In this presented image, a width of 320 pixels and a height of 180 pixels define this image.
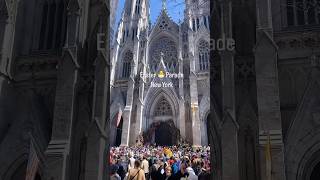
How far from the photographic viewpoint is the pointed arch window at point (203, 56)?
54822 millimetres

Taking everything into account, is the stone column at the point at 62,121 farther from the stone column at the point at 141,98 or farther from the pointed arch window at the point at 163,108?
the pointed arch window at the point at 163,108

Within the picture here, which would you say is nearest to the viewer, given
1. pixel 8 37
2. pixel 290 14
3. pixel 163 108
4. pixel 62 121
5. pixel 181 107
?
pixel 62 121

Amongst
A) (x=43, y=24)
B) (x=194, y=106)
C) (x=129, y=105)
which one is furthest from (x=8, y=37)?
(x=129, y=105)

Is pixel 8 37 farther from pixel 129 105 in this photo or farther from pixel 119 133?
pixel 119 133

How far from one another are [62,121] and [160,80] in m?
39.2

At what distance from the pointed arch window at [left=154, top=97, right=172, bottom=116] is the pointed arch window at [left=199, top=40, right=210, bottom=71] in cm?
701

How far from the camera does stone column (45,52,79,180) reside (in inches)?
535

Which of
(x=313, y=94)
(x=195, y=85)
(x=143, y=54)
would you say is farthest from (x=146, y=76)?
(x=313, y=94)

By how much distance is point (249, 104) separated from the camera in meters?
13.6

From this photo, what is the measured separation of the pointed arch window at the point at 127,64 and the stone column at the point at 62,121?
4231 centimetres

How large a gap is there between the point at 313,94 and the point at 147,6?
52.8 metres

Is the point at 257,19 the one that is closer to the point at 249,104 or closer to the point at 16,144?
the point at 249,104

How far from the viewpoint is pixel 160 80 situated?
53.2m

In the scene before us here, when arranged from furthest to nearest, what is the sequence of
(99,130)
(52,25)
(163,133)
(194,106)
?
(163,133) → (194,106) → (52,25) → (99,130)
